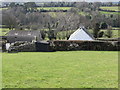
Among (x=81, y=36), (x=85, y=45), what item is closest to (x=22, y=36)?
(x=81, y=36)

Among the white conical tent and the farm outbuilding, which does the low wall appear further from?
the farm outbuilding

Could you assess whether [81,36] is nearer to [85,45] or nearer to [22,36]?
[85,45]

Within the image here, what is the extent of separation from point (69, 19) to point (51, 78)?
68.7 meters

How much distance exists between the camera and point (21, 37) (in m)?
53.6

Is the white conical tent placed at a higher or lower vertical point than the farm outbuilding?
higher

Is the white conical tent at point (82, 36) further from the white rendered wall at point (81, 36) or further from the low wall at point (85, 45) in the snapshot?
the low wall at point (85, 45)

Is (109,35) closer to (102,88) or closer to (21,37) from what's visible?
(21,37)

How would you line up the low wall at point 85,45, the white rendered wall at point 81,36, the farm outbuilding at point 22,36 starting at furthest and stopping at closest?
the farm outbuilding at point 22,36 → the white rendered wall at point 81,36 → the low wall at point 85,45

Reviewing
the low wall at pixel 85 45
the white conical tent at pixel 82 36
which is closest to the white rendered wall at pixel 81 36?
the white conical tent at pixel 82 36

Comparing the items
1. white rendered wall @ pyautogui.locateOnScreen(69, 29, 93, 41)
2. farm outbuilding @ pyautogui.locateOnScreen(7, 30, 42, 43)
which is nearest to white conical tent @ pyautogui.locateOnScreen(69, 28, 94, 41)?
white rendered wall @ pyautogui.locateOnScreen(69, 29, 93, 41)

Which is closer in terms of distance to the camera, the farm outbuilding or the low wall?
the low wall

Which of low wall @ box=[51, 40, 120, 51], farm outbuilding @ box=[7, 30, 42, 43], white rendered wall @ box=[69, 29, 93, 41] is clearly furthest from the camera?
farm outbuilding @ box=[7, 30, 42, 43]

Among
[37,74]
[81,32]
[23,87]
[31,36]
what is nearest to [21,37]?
[31,36]

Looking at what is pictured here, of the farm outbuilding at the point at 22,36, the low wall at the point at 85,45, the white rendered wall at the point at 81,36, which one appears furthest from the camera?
the farm outbuilding at the point at 22,36
